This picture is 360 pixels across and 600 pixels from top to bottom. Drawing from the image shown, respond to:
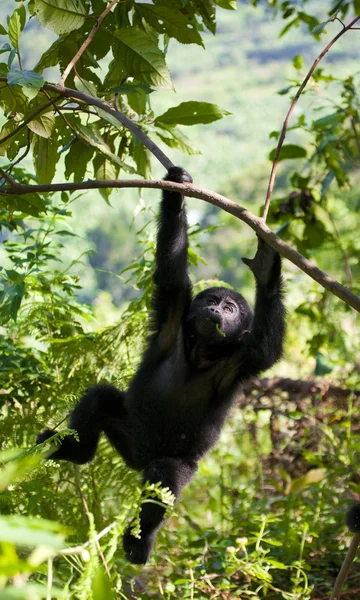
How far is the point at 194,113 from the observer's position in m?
2.70

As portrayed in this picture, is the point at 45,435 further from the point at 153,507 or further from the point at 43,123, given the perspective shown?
the point at 43,123

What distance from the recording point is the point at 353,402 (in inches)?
206

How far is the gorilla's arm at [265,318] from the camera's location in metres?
2.72

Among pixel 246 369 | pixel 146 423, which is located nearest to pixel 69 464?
pixel 146 423

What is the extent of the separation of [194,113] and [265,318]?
90 centimetres

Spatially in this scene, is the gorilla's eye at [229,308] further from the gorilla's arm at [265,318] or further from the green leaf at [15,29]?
the green leaf at [15,29]

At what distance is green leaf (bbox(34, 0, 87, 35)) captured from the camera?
2.33 metres

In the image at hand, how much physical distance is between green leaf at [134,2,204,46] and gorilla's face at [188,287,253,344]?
114 cm

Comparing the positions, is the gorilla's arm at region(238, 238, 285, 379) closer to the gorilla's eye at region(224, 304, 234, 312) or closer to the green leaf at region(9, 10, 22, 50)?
the gorilla's eye at region(224, 304, 234, 312)

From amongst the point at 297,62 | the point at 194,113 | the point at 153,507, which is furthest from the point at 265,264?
the point at 297,62

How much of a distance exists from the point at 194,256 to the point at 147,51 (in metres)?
1.51

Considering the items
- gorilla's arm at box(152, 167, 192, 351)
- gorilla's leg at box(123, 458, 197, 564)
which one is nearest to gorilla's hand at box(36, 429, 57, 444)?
gorilla's leg at box(123, 458, 197, 564)

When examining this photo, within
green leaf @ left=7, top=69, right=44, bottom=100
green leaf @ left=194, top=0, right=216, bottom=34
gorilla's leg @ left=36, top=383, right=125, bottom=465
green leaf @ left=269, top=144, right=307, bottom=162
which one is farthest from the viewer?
green leaf @ left=269, top=144, right=307, bottom=162

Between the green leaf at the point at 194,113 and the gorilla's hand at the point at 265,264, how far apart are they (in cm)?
50
